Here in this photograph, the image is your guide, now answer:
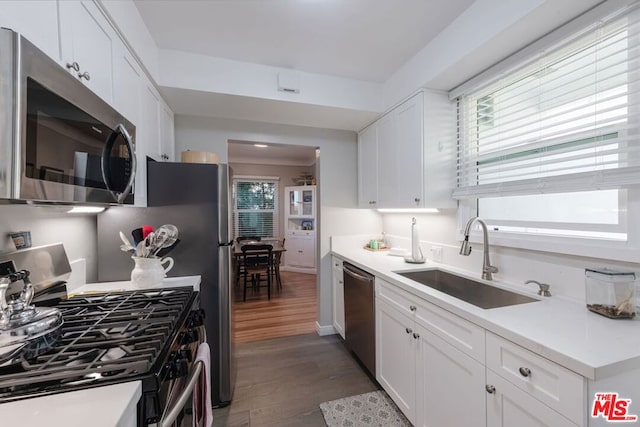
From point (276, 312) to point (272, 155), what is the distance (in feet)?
11.1

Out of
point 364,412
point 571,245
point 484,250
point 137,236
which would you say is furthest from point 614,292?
point 137,236

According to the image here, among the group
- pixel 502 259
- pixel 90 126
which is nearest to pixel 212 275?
pixel 90 126

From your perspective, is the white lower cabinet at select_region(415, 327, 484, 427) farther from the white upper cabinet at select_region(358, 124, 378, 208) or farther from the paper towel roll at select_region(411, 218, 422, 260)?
the white upper cabinet at select_region(358, 124, 378, 208)

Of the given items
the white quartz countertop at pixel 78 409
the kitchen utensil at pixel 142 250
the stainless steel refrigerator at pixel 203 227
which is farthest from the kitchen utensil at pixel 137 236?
the white quartz countertop at pixel 78 409

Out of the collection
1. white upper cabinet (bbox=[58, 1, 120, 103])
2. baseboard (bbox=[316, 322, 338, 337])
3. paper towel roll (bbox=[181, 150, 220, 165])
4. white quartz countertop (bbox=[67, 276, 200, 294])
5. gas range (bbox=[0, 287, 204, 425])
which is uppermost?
white upper cabinet (bbox=[58, 1, 120, 103])

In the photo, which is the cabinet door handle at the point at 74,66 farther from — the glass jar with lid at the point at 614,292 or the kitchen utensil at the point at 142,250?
the glass jar with lid at the point at 614,292

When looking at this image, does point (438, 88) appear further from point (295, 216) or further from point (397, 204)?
point (295, 216)

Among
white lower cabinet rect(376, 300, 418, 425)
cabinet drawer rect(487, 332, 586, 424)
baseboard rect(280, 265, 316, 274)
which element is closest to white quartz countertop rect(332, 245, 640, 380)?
cabinet drawer rect(487, 332, 586, 424)

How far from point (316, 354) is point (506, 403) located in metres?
1.81

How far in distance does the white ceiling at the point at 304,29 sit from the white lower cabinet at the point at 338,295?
187 centimetres

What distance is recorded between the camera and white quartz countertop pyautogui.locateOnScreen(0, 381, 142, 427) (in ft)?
1.74

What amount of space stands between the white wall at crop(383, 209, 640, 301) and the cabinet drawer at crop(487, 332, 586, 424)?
0.63 meters

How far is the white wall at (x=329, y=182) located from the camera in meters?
2.82

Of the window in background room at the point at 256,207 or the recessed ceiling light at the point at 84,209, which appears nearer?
the recessed ceiling light at the point at 84,209
